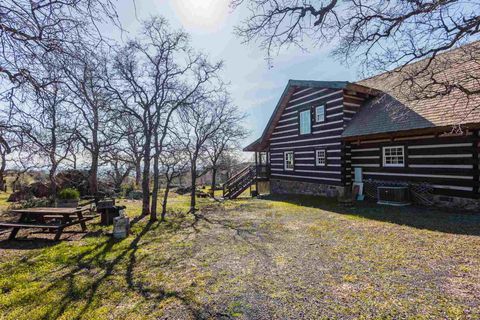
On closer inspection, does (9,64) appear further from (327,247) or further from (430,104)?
(430,104)

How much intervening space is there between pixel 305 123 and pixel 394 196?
7.31m

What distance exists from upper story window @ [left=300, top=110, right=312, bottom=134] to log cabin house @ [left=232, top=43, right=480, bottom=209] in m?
0.06

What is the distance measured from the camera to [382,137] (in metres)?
11.6

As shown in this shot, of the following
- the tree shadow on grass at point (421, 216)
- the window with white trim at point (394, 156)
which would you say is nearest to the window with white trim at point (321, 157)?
the window with white trim at point (394, 156)

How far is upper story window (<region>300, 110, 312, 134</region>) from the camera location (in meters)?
16.5

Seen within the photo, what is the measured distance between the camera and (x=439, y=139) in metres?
10.1

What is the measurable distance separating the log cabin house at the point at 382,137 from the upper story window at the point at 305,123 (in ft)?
0.21

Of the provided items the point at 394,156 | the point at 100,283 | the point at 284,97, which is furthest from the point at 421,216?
the point at 284,97

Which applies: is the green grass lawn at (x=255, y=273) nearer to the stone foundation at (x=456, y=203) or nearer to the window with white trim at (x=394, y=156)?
the stone foundation at (x=456, y=203)

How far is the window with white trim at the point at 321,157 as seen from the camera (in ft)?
50.4

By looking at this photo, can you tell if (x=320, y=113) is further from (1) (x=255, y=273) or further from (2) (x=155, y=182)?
(1) (x=255, y=273)

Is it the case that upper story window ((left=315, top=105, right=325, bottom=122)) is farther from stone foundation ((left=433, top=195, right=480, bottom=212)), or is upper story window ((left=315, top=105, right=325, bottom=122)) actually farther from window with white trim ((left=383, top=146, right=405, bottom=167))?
stone foundation ((left=433, top=195, right=480, bottom=212))

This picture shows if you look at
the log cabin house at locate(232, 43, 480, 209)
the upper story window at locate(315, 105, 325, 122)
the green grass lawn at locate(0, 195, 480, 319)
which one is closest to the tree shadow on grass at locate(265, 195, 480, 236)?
the green grass lawn at locate(0, 195, 480, 319)

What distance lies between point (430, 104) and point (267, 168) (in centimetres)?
1236
